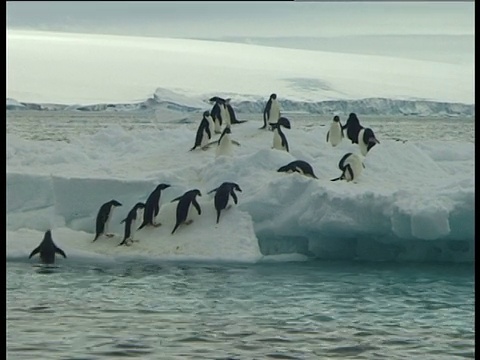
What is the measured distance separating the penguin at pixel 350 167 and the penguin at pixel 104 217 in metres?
1.96

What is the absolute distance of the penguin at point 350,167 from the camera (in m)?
9.34

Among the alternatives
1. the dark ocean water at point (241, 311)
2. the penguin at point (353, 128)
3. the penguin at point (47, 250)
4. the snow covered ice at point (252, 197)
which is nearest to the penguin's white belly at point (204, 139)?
the snow covered ice at point (252, 197)

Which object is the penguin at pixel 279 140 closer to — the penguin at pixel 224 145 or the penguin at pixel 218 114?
the penguin at pixel 224 145

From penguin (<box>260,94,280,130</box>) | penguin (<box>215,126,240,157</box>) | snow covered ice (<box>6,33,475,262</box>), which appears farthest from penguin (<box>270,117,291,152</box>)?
penguin (<box>260,94,280,130</box>)

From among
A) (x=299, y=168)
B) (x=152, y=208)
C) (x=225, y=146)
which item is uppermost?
(x=225, y=146)

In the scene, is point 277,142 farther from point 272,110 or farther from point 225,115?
point 272,110

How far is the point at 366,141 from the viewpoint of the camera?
1108 centimetres

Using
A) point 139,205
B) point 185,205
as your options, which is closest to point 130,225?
point 139,205

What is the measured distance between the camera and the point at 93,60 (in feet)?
114

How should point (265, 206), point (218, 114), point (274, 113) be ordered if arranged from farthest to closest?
point (274, 113) → point (218, 114) → point (265, 206)

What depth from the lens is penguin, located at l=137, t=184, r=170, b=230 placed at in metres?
8.95

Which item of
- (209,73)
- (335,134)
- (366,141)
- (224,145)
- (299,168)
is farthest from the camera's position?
(209,73)

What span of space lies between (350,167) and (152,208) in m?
1.78
